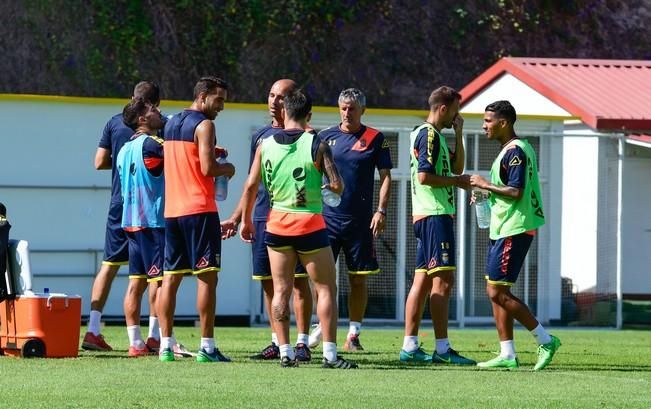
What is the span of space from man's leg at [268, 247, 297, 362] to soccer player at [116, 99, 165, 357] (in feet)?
4.61

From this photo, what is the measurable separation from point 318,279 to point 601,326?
9.99 meters

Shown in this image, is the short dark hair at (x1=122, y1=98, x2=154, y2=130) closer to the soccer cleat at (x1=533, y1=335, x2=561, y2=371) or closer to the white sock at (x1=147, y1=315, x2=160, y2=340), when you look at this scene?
the white sock at (x1=147, y1=315, x2=160, y2=340)

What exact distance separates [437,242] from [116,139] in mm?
3081

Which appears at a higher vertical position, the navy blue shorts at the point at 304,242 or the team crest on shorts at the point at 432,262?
the navy blue shorts at the point at 304,242

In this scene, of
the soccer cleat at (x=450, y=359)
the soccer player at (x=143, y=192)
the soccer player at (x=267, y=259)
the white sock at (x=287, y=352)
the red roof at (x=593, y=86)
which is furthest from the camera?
the red roof at (x=593, y=86)

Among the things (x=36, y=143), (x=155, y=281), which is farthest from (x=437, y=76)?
(x=155, y=281)

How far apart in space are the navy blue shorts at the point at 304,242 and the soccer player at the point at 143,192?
145 cm

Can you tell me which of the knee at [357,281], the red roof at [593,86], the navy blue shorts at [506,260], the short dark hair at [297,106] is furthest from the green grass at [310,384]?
the red roof at [593,86]

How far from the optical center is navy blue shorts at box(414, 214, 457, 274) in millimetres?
11938

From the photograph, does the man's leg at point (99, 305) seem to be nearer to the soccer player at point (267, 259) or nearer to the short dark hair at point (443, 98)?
the soccer player at point (267, 259)

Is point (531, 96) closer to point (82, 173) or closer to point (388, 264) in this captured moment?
point (388, 264)

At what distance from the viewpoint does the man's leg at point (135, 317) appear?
488 inches

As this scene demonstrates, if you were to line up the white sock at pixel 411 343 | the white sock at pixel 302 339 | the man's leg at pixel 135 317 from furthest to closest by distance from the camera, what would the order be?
1. the man's leg at pixel 135 317
2. the white sock at pixel 411 343
3. the white sock at pixel 302 339

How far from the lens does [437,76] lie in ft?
109
